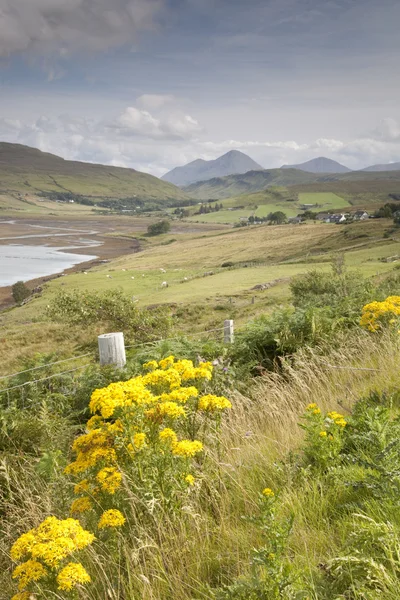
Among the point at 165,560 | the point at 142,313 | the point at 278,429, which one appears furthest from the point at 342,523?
the point at 142,313

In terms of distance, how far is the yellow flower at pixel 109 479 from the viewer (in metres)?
3.02

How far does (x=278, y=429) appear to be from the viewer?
482 centimetres

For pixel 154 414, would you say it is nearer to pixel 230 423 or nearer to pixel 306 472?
pixel 306 472

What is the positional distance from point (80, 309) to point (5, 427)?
16.9 meters

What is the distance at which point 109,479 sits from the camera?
3.05m

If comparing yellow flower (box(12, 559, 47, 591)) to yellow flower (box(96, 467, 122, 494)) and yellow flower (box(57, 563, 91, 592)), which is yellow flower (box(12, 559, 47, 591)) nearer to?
yellow flower (box(57, 563, 91, 592))

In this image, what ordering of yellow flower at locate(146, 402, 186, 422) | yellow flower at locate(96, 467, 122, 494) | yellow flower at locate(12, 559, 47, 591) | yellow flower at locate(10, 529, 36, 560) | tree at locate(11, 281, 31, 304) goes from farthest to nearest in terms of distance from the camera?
tree at locate(11, 281, 31, 304) < yellow flower at locate(146, 402, 186, 422) < yellow flower at locate(96, 467, 122, 494) < yellow flower at locate(10, 529, 36, 560) < yellow flower at locate(12, 559, 47, 591)

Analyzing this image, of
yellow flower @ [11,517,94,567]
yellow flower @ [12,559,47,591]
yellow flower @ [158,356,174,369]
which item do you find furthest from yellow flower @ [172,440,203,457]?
yellow flower @ [158,356,174,369]

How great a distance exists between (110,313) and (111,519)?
1986 centimetres

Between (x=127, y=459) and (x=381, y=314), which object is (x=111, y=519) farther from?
(x=381, y=314)

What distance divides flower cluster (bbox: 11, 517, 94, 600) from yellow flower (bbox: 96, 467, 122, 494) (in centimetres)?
38

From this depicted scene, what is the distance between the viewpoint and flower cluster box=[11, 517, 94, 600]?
2439 mm

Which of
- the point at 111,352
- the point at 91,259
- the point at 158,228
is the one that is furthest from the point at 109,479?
the point at 158,228

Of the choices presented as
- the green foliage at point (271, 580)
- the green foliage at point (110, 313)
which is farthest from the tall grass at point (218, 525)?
the green foliage at point (110, 313)
